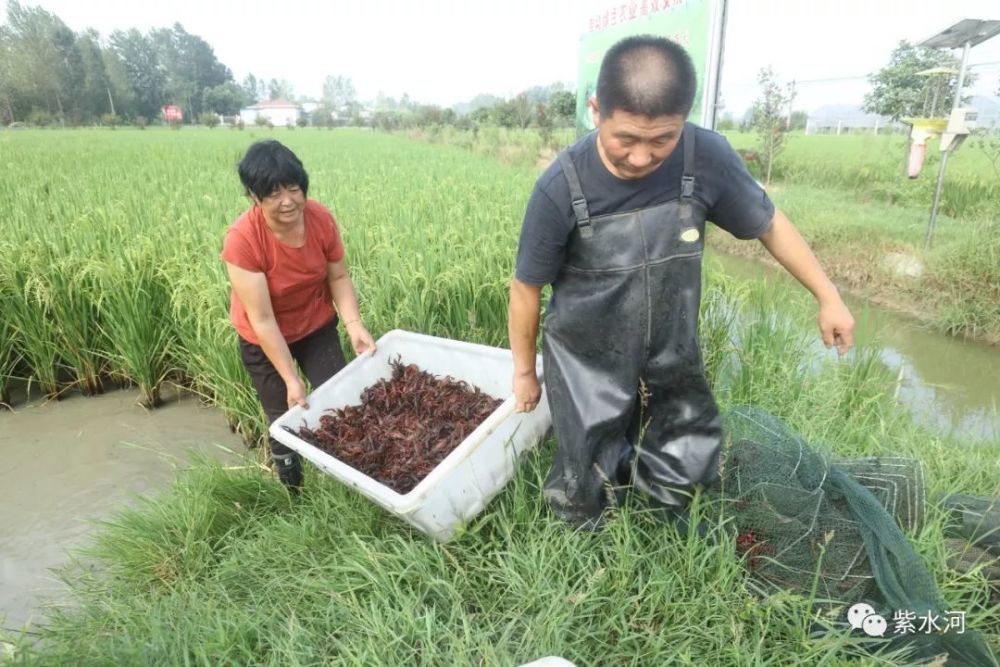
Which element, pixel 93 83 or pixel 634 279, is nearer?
pixel 634 279

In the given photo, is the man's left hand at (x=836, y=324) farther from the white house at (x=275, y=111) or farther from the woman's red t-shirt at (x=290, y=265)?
the white house at (x=275, y=111)

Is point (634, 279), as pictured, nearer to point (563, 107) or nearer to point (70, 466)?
point (70, 466)

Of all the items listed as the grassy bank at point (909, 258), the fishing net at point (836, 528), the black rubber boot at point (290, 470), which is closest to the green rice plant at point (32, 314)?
the black rubber boot at point (290, 470)

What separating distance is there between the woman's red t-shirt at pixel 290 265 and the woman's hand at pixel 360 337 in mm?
131

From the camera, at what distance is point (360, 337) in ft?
7.27

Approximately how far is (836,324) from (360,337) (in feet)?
5.38

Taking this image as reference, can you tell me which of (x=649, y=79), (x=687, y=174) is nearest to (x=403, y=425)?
(x=687, y=174)

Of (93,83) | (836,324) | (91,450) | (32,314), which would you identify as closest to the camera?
(836,324)

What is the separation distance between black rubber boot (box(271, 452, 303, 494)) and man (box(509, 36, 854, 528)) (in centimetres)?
109

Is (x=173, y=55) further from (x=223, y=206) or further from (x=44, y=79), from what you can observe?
(x=223, y=206)

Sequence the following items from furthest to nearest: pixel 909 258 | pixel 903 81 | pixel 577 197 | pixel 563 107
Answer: pixel 563 107 < pixel 903 81 < pixel 909 258 < pixel 577 197

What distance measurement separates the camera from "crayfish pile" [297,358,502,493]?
1831mm

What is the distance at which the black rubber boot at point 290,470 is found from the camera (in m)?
2.16

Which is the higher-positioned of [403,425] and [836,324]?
[836,324]
